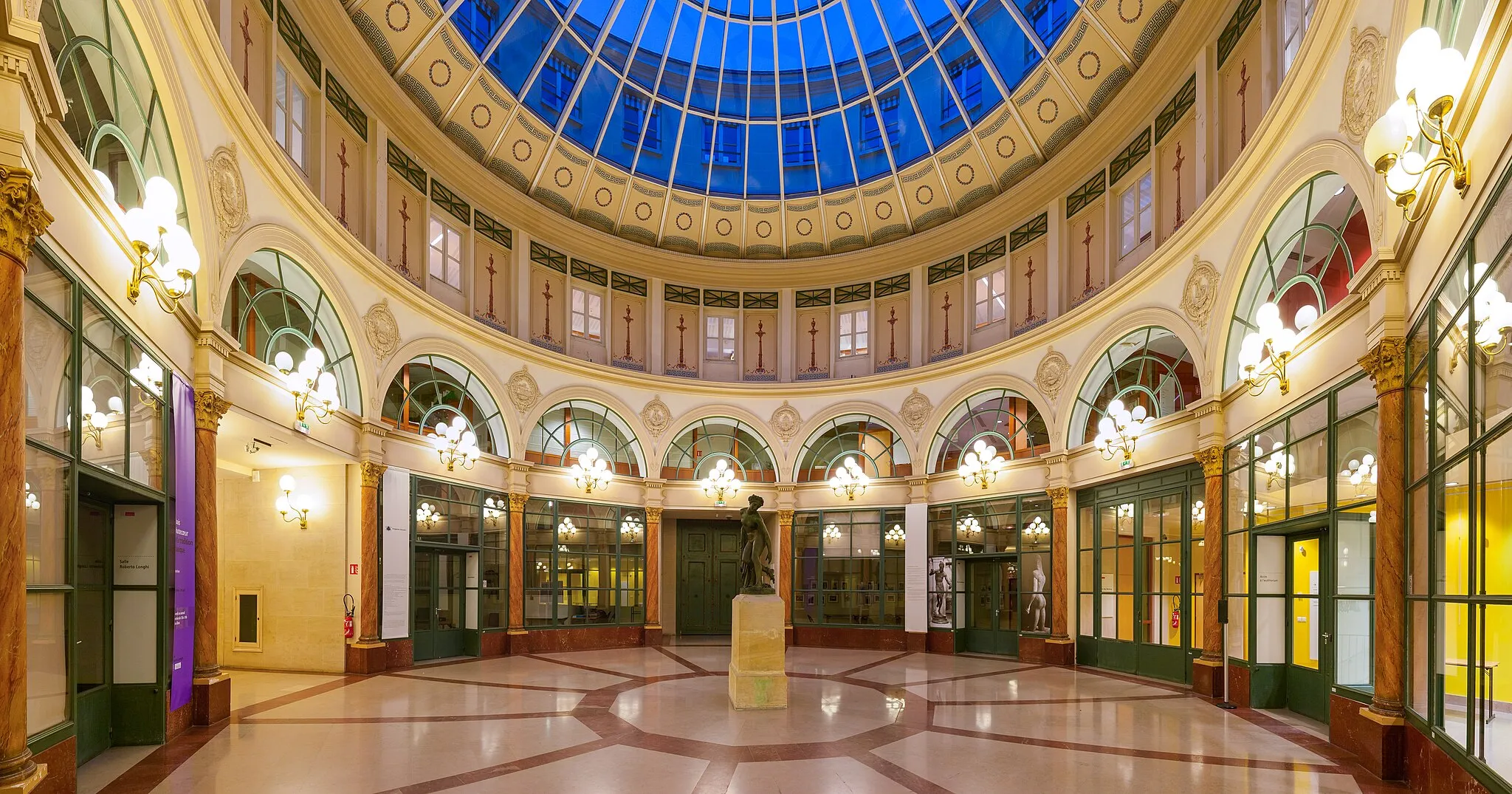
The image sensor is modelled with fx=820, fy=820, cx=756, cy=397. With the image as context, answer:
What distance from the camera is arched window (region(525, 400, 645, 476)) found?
18672 mm

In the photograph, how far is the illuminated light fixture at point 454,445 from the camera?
47.6ft

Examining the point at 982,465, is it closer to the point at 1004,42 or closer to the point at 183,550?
the point at 1004,42

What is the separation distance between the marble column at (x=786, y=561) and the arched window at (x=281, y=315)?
10.6 m

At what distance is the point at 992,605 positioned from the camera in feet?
59.2

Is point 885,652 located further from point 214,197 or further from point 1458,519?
point 214,197

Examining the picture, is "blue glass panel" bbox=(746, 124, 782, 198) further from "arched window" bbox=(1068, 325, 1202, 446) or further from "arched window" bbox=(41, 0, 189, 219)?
"arched window" bbox=(41, 0, 189, 219)

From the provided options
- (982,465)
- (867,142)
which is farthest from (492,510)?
(867,142)

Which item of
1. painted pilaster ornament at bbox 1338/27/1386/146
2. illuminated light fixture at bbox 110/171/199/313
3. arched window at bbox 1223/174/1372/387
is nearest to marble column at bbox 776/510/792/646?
arched window at bbox 1223/174/1372/387

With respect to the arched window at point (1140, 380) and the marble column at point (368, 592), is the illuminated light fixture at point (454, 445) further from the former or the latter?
the arched window at point (1140, 380)

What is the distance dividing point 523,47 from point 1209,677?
16.8 meters

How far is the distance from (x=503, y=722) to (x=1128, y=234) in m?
13.2

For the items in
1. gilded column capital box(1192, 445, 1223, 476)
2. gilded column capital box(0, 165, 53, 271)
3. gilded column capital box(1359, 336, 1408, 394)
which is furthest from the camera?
gilded column capital box(1192, 445, 1223, 476)

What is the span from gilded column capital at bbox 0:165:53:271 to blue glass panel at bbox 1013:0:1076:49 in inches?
614

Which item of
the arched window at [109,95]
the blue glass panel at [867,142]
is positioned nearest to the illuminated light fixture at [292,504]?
the arched window at [109,95]
